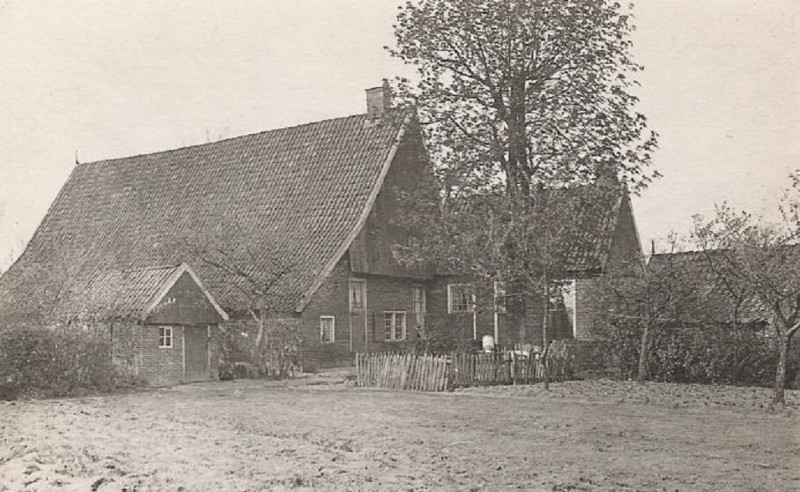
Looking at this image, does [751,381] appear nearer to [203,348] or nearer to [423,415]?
[423,415]

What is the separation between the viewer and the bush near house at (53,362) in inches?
809

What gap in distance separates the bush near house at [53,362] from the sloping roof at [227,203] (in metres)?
3.99

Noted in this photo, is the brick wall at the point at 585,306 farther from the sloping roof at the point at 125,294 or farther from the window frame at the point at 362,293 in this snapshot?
the sloping roof at the point at 125,294

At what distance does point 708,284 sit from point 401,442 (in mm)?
14044

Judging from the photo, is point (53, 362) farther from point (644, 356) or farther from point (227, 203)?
point (644, 356)

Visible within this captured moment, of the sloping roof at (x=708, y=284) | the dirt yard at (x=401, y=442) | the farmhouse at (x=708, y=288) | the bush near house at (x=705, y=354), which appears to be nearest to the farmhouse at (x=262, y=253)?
the bush near house at (x=705, y=354)

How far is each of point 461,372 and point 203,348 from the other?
22.7 ft

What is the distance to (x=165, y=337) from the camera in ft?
79.7

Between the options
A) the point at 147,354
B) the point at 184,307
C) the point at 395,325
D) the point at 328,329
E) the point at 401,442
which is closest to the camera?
the point at 401,442

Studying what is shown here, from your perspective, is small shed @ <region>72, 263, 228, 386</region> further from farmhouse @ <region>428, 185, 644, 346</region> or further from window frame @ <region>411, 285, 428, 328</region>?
window frame @ <region>411, 285, 428, 328</region>

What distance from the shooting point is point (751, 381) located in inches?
942

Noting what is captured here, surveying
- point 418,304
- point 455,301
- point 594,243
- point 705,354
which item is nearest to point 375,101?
point 418,304

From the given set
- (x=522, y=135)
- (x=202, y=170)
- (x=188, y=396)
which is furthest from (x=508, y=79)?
(x=202, y=170)

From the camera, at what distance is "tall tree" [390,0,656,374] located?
24594 millimetres
